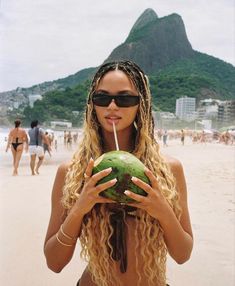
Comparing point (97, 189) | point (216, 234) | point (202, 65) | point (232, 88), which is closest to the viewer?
point (97, 189)

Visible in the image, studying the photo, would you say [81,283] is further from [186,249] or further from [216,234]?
[216,234]

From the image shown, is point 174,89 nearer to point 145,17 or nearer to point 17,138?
point 145,17

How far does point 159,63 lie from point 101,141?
15374 cm

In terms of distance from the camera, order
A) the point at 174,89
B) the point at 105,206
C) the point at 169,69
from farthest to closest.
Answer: the point at 169,69 < the point at 174,89 < the point at 105,206

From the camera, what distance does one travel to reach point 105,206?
5.70ft

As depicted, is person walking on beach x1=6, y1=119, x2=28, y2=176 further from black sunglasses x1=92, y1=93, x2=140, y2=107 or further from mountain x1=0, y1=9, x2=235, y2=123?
mountain x1=0, y1=9, x2=235, y2=123

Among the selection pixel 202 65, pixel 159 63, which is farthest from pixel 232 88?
pixel 159 63

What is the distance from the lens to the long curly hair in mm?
1747

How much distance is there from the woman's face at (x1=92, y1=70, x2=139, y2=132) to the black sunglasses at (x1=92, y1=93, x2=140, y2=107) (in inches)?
0.4

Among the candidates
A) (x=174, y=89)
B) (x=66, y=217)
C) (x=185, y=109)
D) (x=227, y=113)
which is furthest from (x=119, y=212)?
(x=174, y=89)

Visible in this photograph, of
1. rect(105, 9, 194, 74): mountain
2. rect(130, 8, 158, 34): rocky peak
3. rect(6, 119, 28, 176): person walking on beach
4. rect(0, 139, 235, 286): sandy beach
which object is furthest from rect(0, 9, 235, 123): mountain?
rect(0, 139, 235, 286): sandy beach

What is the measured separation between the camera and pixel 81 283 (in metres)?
1.92

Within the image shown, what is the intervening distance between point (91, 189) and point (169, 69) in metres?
147

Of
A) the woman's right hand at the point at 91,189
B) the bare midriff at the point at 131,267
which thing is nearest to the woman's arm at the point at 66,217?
the woman's right hand at the point at 91,189
